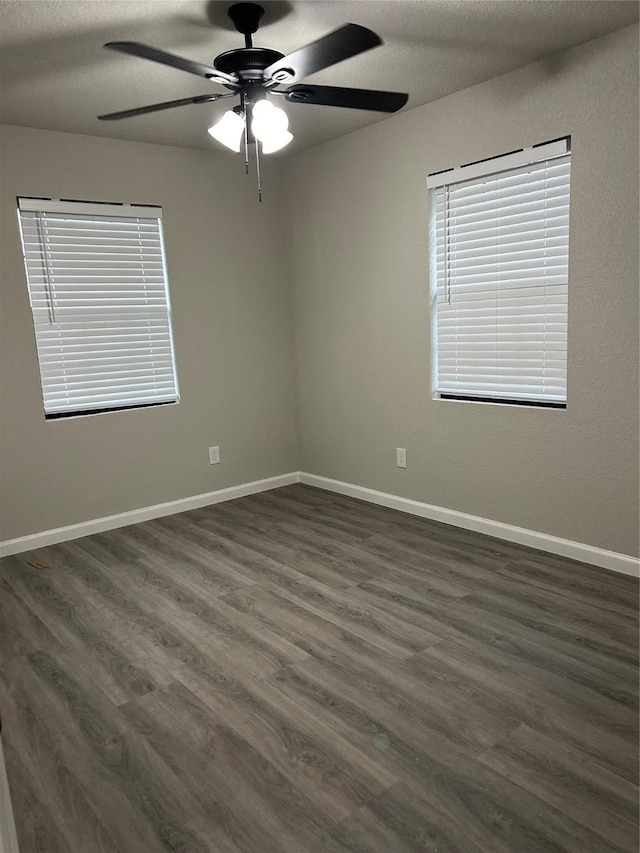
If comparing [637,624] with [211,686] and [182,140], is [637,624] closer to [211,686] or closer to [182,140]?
[211,686]

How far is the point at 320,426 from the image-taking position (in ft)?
15.7

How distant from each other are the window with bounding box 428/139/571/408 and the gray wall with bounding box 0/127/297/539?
1.48m

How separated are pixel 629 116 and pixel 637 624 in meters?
2.17

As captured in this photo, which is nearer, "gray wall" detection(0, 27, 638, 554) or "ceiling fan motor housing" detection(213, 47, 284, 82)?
"ceiling fan motor housing" detection(213, 47, 284, 82)

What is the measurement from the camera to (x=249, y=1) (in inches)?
89.8

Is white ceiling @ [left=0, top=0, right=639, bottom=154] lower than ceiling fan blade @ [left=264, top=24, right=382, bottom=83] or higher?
higher

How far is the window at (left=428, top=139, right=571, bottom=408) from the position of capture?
3150mm

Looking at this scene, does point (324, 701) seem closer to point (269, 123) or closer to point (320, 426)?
point (269, 123)

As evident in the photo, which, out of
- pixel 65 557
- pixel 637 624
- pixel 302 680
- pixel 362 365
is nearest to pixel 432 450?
pixel 362 365

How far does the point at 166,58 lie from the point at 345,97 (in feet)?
2.34

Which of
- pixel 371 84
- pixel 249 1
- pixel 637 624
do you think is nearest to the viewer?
pixel 249 1

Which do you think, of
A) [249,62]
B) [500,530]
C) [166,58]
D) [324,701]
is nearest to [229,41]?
[249,62]

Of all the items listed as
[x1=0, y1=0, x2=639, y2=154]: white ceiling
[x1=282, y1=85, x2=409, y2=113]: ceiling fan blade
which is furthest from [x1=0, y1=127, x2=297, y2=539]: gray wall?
[x1=282, y1=85, x2=409, y2=113]: ceiling fan blade

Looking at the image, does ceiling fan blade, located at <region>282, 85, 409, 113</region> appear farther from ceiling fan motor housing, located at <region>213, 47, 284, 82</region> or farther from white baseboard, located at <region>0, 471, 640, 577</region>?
white baseboard, located at <region>0, 471, 640, 577</region>
